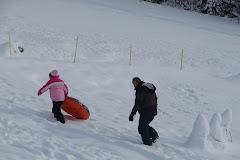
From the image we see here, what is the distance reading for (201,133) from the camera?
797 cm

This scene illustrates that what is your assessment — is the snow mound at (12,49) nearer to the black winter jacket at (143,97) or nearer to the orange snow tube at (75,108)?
the orange snow tube at (75,108)

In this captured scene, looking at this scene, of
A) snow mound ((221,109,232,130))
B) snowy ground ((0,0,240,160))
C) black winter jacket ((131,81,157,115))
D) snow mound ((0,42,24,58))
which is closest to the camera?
snowy ground ((0,0,240,160))

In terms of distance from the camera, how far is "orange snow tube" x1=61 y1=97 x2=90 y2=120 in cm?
873

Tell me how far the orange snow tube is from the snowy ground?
0.64 feet

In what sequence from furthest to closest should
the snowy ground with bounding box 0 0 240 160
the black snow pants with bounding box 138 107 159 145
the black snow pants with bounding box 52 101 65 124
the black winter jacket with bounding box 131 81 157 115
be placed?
the black snow pants with bounding box 52 101 65 124, the black snow pants with bounding box 138 107 159 145, the black winter jacket with bounding box 131 81 157 115, the snowy ground with bounding box 0 0 240 160

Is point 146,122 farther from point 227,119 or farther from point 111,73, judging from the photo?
point 111,73

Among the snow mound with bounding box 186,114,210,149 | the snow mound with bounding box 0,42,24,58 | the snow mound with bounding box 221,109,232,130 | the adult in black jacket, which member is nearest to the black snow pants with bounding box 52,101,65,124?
the adult in black jacket

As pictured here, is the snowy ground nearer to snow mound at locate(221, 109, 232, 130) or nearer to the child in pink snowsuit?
the child in pink snowsuit

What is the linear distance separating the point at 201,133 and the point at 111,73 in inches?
369

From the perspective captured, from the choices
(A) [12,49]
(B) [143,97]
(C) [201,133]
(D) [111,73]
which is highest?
(B) [143,97]

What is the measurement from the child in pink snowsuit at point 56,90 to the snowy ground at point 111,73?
0.33 meters

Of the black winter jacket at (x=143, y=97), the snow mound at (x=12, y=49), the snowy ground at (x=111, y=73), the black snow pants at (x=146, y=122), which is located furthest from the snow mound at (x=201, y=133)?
the snow mound at (x=12, y=49)

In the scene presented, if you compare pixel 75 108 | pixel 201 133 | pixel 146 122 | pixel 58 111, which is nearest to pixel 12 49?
pixel 75 108

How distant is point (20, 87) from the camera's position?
41.2 feet
